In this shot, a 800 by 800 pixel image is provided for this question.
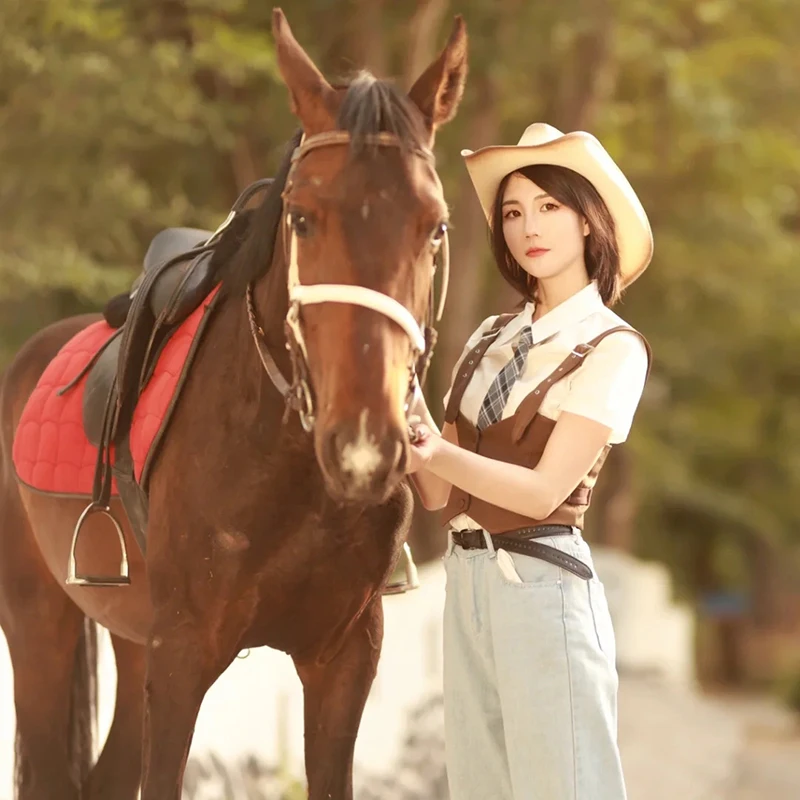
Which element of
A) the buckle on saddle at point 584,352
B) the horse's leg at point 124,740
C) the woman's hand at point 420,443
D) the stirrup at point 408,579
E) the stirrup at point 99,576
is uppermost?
the buckle on saddle at point 584,352

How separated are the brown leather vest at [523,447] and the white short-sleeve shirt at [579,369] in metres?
0.02

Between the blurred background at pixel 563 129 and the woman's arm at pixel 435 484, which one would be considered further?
A: the blurred background at pixel 563 129

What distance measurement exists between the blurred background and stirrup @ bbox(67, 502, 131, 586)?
1.57m

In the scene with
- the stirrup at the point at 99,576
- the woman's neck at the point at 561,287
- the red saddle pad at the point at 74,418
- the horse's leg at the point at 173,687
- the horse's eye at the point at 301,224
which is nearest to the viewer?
the horse's eye at the point at 301,224

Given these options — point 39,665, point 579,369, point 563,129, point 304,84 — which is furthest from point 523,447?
point 563,129

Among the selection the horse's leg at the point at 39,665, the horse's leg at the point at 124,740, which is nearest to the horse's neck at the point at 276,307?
the horse's leg at the point at 39,665

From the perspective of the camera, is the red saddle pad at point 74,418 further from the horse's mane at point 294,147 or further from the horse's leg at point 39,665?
the horse's leg at point 39,665

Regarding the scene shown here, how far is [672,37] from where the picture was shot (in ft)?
41.7

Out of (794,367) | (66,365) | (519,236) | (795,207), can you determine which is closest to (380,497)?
(519,236)

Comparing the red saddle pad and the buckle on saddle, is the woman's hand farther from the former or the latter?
the red saddle pad

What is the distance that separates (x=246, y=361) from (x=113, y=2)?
21.3 feet

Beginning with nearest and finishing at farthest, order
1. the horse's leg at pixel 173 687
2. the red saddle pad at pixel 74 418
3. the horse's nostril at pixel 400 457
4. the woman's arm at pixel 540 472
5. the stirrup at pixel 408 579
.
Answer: the horse's nostril at pixel 400 457 → the woman's arm at pixel 540 472 → the horse's leg at pixel 173 687 → the red saddle pad at pixel 74 418 → the stirrup at pixel 408 579

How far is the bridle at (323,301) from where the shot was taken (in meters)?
2.38

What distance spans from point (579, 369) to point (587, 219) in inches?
14.4
